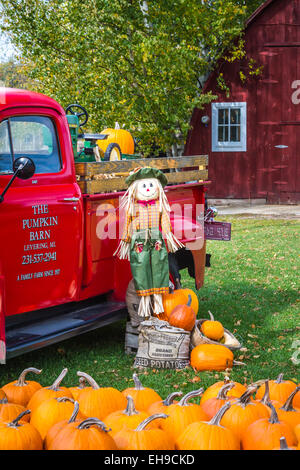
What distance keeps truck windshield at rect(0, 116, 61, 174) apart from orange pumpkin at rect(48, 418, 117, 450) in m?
3.02

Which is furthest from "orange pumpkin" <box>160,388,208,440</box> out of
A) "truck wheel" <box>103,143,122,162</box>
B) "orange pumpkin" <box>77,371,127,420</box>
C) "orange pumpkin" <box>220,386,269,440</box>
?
"truck wheel" <box>103,143,122,162</box>

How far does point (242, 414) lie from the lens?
2500 millimetres

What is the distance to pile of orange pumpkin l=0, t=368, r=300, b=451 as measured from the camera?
6.99ft

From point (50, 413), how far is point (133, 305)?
121 inches

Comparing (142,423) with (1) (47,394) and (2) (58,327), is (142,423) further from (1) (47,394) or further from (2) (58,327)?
Answer: (2) (58,327)

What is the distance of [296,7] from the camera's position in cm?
1722

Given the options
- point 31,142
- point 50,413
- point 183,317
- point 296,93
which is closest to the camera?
point 50,413

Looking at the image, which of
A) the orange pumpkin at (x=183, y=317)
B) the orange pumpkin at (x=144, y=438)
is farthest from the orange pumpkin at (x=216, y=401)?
the orange pumpkin at (x=183, y=317)

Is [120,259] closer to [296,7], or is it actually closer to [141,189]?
[141,189]

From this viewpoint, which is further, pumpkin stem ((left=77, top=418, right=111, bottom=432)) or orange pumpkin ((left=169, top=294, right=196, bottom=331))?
orange pumpkin ((left=169, top=294, right=196, bottom=331))

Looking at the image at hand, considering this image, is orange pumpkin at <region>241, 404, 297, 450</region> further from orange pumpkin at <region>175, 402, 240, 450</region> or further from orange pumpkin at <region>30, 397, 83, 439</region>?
orange pumpkin at <region>30, 397, 83, 439</region>

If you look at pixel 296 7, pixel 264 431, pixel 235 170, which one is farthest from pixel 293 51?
pixel 264 431

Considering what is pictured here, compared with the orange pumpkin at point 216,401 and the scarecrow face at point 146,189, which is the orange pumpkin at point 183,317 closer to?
the scarecrow face at point 146,189

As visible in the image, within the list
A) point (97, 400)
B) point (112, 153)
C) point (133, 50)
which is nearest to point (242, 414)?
point (97, 400)
